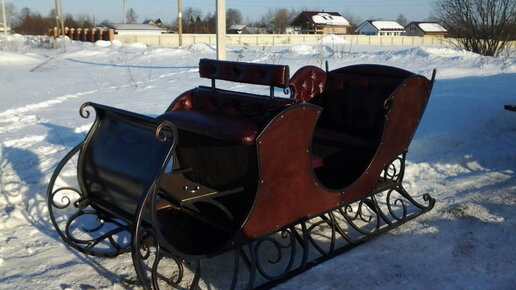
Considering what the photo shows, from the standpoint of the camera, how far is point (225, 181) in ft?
11.4

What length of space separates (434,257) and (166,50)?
59.3 ft

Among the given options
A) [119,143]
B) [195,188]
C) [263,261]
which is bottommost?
[263,261]

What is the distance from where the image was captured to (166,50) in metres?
20.4

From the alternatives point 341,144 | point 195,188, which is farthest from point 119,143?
point 341,144

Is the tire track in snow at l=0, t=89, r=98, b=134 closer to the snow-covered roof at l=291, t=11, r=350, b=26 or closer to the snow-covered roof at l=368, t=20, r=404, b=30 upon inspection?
the snow-covered roof at l=291, t=11, r=350, b=26

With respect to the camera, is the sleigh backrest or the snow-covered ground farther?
the snow-covered ground

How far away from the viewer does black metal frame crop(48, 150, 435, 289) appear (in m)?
2.86

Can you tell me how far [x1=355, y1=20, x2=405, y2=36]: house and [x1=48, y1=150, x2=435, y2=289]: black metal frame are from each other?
6853 centimetres

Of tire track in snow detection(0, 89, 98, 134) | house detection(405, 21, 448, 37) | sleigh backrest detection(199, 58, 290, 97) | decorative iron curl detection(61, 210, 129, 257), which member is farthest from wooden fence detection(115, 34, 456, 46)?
decorative iron curl detection(61, 210, 129, 257)

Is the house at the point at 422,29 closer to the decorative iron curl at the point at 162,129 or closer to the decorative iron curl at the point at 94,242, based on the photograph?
the decorative iron curl at the point at 94,242

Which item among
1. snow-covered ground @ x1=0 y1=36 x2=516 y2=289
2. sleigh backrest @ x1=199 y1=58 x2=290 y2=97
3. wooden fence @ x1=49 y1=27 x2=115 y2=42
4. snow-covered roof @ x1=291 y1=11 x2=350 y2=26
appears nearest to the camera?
sleigh backrest @ x1=199 y1=58 x2=290 y2=97

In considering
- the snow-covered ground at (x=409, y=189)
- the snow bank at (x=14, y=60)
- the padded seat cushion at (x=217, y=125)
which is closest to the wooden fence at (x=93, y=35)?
the snow bank at (x=14, y=60)

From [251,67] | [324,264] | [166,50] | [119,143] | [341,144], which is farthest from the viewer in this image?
[166,50]

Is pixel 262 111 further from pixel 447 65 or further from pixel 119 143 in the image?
pixel 447 65
